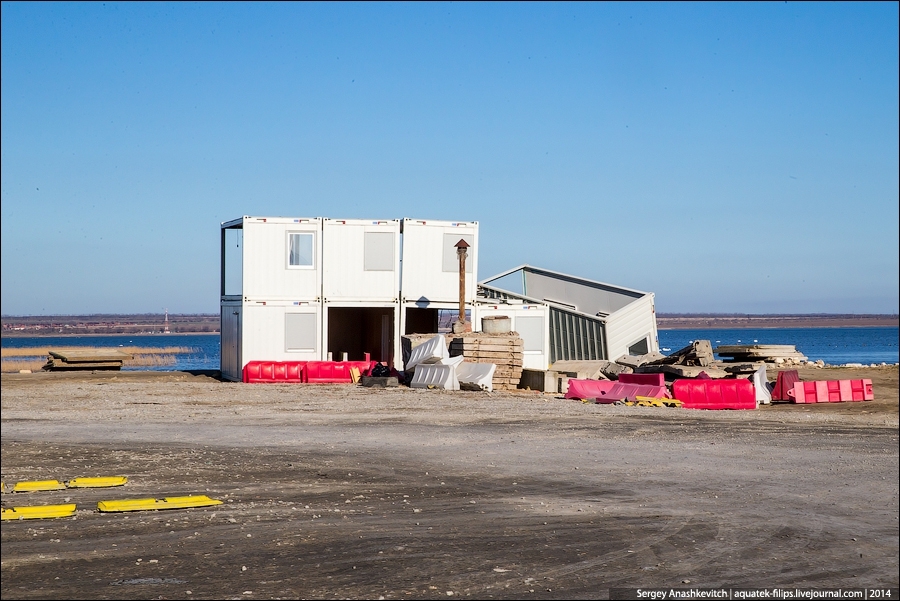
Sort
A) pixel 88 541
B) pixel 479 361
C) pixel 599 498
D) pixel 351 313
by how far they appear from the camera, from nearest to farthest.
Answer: pixel 88 541, pixel 599 498, pixel 479 361, pixel 351 313

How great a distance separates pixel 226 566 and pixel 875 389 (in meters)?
22.5

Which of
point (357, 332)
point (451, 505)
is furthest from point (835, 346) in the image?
point (451, 505)

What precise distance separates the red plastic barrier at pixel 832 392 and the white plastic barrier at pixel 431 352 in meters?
9.73

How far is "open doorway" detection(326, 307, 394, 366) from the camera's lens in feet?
121

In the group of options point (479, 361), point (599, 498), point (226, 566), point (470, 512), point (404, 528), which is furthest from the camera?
point (479, 361)

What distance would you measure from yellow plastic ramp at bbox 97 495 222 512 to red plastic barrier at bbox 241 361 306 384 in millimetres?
19631

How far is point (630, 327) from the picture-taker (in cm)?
3619

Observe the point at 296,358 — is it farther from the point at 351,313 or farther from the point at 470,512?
the point at 470,512

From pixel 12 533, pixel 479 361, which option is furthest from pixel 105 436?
pixel 479 361

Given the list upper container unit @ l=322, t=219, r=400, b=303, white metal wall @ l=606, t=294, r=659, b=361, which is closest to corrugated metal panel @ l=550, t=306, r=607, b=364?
white metal wall @ l=606, t=294, r=659, b=361

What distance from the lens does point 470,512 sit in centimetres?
952

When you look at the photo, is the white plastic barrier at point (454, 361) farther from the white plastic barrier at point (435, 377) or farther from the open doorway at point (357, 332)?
the open doorway at point (357, 332)

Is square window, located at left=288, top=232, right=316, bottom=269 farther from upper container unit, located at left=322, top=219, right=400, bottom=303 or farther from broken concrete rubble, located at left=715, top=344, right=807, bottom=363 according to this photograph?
broken concrete rubble, located at left=715, top=344, right=807, bottom=363

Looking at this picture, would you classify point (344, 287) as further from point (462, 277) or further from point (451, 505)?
point (451, 505)
